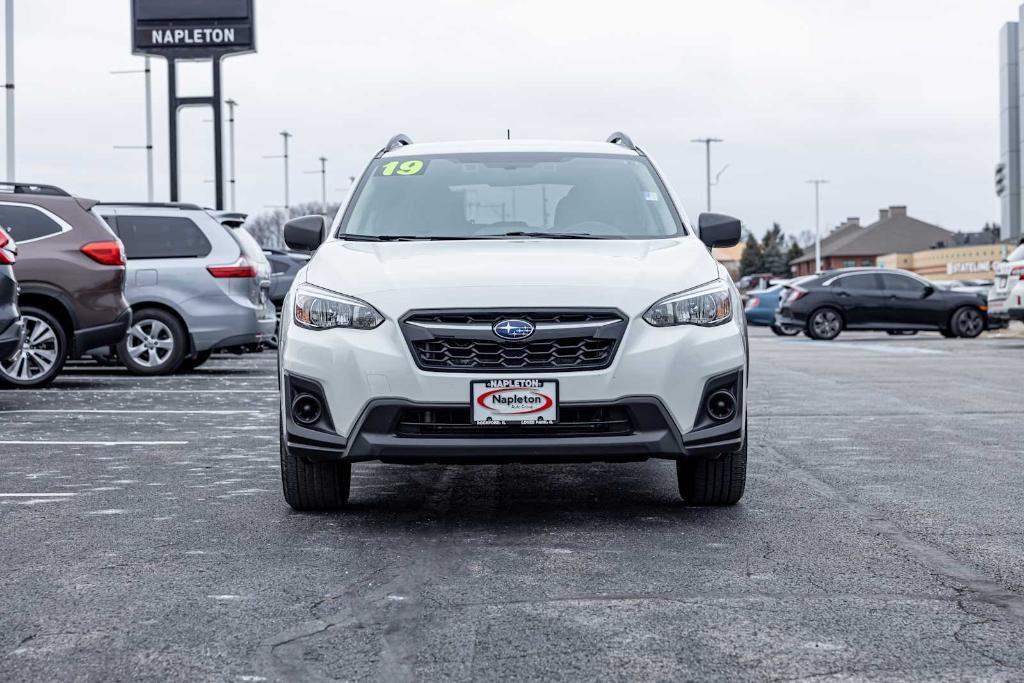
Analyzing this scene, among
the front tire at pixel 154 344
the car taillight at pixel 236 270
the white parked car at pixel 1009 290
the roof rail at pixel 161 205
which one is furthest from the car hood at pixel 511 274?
the white parked car at pixel 1009 290

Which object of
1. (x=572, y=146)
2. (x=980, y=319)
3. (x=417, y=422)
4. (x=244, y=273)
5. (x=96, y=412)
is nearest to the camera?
(x=417, y=422)

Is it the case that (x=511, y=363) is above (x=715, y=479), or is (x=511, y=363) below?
above

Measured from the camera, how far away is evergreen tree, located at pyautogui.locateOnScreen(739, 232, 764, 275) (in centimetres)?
15650

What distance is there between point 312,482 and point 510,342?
3.96ft

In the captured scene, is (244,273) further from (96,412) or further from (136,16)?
(136,16)

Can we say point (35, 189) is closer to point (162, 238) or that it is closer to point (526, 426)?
point (162, 238)

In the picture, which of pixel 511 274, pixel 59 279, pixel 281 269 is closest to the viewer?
pixel 511 274

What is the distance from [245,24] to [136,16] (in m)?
2.77

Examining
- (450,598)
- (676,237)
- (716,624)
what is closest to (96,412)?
(676,237)

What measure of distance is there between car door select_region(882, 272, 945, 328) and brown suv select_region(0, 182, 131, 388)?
18.6 m

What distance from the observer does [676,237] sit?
21.4 feet

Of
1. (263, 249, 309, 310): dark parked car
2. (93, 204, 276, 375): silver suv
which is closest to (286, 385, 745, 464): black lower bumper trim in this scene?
(93, 204, 276, 375): silver suv

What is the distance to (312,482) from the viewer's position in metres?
6.01

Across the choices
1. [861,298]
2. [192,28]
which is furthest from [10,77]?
[861,298]
